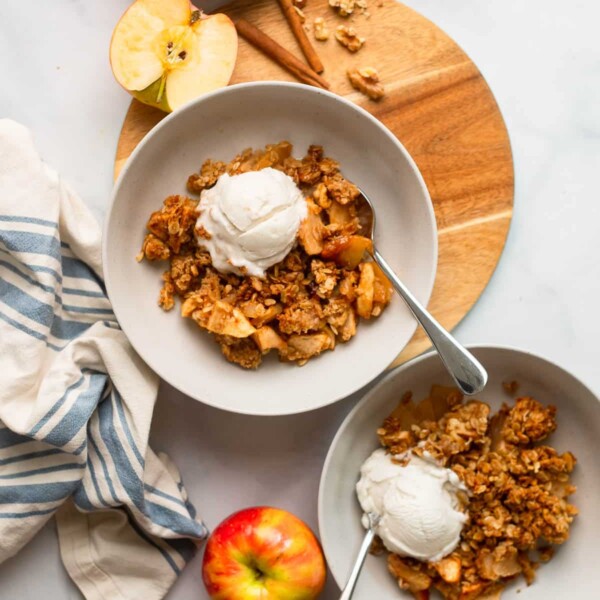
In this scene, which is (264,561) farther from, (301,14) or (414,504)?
(301,14)

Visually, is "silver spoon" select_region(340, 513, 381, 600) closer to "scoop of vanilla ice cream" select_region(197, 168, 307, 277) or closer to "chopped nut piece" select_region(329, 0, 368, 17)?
"scoop of vanilla ice cream" select_region(197, 168, 307, 277)

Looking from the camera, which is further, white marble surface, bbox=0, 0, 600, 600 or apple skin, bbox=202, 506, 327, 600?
white marble surface, bbox=0, 0, 600, 600

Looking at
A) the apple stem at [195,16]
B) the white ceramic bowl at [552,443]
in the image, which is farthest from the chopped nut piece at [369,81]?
the white ceramic bowl at [552,443]

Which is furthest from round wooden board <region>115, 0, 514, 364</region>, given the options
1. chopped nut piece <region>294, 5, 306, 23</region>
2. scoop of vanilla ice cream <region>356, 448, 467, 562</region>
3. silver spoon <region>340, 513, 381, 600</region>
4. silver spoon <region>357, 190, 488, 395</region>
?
silver spoon <region>340, 513, 381, 600</region>

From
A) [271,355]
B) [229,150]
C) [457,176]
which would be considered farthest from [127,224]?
[457,176]

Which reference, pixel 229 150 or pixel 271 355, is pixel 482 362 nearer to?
pixel 271 355

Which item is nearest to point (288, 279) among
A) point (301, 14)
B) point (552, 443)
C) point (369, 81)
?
point (369, 81)

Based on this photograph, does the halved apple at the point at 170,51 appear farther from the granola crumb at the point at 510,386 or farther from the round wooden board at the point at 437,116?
the granola crumb at the point at 510,386
